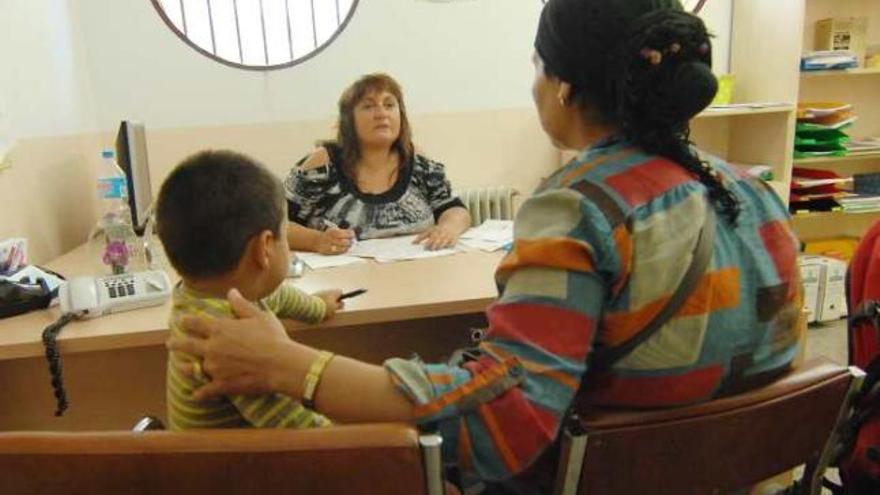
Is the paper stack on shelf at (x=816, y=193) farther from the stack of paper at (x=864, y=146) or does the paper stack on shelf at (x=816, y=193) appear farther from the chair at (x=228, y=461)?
the chair at (x=228, y=461)

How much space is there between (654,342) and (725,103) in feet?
9.59

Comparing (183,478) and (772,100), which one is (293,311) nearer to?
(183,478)

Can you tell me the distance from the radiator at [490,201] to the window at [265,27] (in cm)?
104

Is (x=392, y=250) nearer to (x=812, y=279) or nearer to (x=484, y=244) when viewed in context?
(x=484, y=244)

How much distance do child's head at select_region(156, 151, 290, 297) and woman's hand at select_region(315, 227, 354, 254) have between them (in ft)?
3.02

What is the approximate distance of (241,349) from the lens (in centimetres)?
80

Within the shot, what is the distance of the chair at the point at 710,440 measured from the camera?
2.30ft

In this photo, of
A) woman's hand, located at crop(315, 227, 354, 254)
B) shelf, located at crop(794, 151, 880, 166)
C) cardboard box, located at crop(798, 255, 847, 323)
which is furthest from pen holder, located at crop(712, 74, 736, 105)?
woman's hand, located at crop(315, 227, 354, 254)

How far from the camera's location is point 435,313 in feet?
4.83

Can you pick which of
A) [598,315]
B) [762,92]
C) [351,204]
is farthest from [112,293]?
[762,92]

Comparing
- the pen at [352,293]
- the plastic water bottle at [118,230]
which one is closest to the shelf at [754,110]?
the pen at [352,293]

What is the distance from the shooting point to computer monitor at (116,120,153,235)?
182 centimetres

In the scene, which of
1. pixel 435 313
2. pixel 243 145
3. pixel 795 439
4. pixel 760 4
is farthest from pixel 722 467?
pixel 760 4

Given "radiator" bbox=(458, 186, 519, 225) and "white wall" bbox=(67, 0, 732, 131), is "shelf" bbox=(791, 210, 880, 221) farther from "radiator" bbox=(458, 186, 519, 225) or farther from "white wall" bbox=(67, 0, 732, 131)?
"radiator" bbox=(458, 186, 519, 225)
